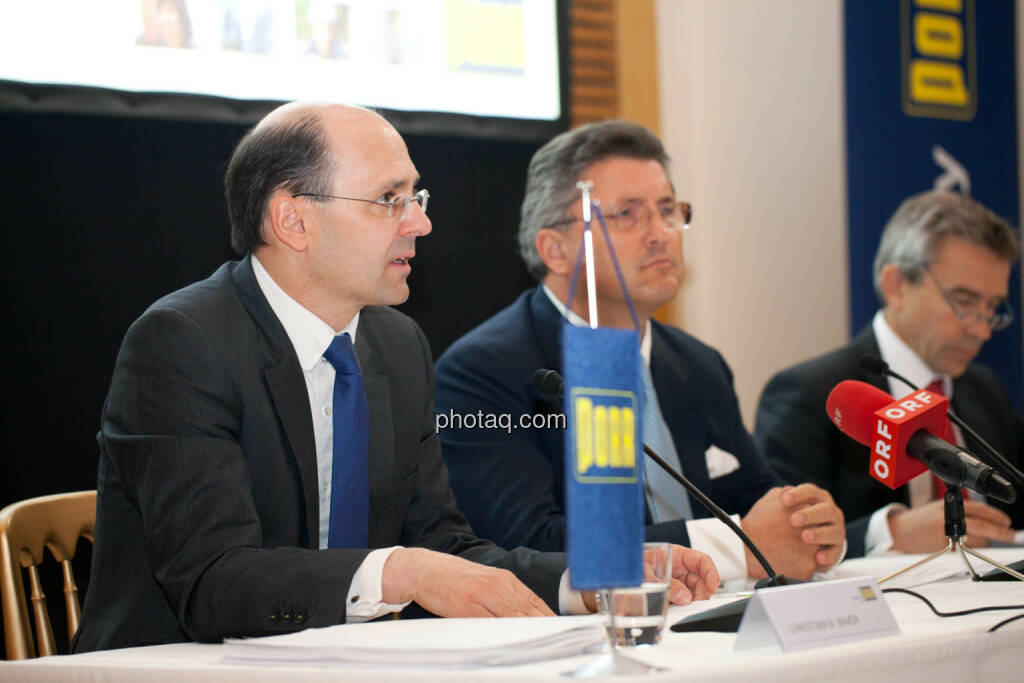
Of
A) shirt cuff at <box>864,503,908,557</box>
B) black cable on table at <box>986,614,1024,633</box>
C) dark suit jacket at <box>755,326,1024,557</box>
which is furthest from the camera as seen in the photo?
dark suit jacket at <box>755,326,1024,557</box>

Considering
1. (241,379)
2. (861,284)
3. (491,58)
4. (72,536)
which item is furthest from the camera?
(861,284)

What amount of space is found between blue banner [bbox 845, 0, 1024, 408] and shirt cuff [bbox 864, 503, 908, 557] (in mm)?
1374

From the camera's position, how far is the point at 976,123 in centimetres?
433

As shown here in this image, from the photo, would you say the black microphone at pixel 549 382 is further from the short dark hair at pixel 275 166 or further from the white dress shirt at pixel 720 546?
the short dark hair at pixel 275 166

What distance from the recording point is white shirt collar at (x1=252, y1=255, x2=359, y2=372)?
1.89 metres

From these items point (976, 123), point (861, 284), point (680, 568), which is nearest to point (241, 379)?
point (680, 568)

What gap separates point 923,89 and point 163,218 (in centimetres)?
277

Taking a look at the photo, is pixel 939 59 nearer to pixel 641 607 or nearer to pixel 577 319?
pixel 577 319

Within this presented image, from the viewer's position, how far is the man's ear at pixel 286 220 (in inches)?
78.1

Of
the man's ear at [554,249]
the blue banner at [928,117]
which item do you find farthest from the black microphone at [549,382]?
the blue banner at [928,117]

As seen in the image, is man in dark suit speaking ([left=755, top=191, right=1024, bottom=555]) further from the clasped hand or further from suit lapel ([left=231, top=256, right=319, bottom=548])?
suit lapel ([left=231, top=256, right=319, bottom=548])

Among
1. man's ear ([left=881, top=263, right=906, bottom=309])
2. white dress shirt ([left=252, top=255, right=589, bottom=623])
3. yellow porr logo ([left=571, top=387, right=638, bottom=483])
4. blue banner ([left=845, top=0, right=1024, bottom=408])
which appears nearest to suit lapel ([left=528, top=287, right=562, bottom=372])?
white dress shirt ([left=252, top=255, right=589, bottom=623])

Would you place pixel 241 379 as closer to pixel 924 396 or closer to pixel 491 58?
pixel 924 396

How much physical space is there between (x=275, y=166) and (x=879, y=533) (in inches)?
62.7
